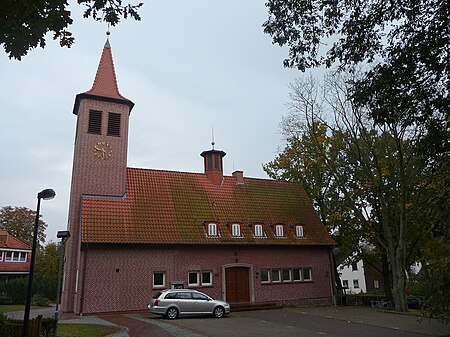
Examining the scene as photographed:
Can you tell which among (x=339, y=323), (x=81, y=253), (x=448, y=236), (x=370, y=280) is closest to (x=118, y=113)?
(x=81, y=253)

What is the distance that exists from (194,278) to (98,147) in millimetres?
10227

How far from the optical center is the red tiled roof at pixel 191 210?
78.3 feet

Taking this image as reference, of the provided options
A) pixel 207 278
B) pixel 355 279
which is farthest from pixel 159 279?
pixel 355 279

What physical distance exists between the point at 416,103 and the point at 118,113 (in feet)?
67.1

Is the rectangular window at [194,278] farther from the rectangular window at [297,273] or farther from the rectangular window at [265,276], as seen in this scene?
the rectangular window at [297,273]

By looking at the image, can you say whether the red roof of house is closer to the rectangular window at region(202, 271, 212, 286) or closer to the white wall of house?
the rectangular window at region(202, 271, 212, 286)

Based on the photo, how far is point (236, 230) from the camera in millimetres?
26875

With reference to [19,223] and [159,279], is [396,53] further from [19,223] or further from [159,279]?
[19,223]

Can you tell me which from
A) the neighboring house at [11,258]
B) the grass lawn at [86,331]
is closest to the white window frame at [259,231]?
the grass lawn at [86,331]

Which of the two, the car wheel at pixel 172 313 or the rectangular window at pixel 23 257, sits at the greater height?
the rectangular window at pixel 23 257

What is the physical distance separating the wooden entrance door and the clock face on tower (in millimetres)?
10584

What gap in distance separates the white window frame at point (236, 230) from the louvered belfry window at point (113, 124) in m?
→ 9.73

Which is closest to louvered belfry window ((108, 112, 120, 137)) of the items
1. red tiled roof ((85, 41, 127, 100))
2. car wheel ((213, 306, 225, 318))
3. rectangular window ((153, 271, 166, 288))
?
red tiled roof ((85, 41, 127, 100))

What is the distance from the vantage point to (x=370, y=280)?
59.8 meters
